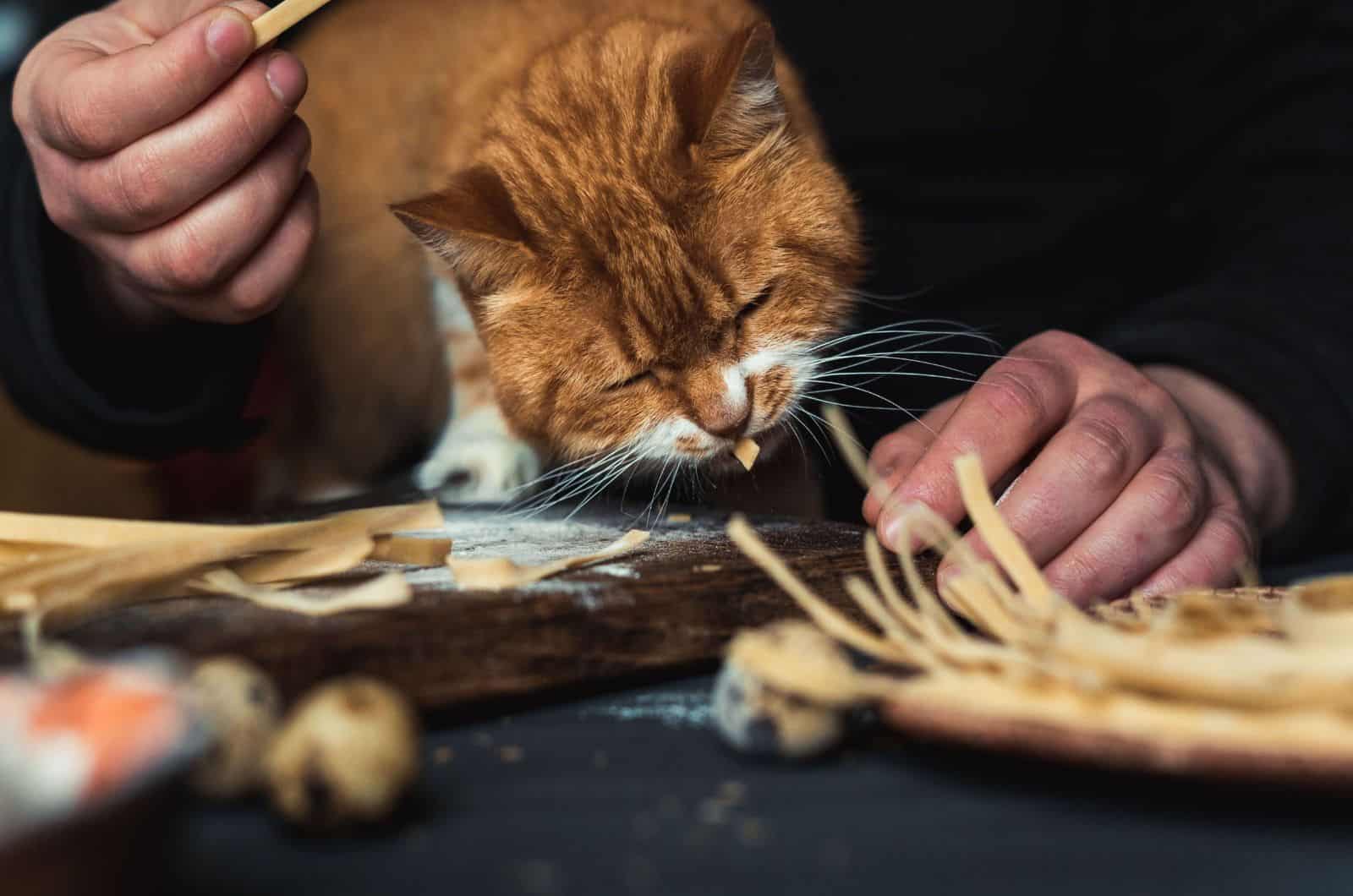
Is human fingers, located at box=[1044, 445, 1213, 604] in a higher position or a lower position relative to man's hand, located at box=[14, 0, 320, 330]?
lower

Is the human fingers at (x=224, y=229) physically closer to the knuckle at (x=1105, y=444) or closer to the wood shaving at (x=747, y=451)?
the wood shaving at (x=747, y=451)

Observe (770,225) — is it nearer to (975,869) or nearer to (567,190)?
(567,190)

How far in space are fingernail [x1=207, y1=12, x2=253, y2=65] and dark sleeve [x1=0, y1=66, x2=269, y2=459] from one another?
61 cm

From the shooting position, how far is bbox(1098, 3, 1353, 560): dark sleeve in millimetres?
1485

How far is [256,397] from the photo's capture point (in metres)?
2.13

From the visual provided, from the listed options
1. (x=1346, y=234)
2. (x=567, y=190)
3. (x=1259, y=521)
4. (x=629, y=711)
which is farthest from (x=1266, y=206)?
(x=629, y=711)

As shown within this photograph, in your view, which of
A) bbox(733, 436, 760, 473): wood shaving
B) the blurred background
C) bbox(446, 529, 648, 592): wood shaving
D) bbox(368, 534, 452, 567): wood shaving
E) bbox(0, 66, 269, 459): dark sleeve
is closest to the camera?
bbox(446, 529, 648, 592): wood shaving

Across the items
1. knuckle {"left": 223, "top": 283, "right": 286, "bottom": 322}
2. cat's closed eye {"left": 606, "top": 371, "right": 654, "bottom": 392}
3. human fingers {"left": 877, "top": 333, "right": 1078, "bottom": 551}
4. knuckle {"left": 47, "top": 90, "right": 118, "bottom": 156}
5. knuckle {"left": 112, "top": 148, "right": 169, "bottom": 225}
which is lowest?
cat's closed eye {"left": 606, "top": 371, "right": 654, "bottom": 392}

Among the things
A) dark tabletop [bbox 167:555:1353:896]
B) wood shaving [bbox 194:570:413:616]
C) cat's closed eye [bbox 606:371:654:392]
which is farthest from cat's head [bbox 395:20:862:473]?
dark tabletop [bbox 167:555:1353:896]

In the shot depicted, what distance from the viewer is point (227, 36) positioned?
107 centimetres

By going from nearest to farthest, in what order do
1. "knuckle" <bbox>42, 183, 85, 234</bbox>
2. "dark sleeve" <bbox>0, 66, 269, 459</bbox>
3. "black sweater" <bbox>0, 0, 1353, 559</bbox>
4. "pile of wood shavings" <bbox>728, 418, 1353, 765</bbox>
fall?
1. "pile of wood shavings" <bbox>728, 418, 1353, 765</bbox>
2. "knuckle" <bbox>42, 183, 85, 234</bbox>
3. "dark sleeve" <bbox>0, 66, 269, 459</bbox>
4. "black sweater" <bbox>0, 0, 1353, 559</bbox>

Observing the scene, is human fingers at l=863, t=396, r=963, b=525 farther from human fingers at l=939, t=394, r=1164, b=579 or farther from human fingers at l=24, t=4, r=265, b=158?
human fingers at l=24, t=4, r=265, b=158

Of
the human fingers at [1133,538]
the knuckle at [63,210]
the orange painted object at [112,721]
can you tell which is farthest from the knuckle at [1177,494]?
the knuckle at [63,210]

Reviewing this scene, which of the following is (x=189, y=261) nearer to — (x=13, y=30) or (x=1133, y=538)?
(x=1133, y=538)
